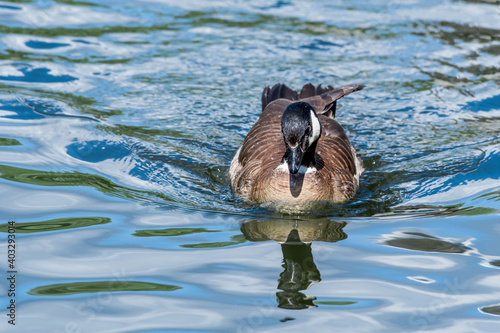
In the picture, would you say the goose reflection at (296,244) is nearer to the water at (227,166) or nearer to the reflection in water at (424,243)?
the water at (227,166)

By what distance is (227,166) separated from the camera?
10.9 metres

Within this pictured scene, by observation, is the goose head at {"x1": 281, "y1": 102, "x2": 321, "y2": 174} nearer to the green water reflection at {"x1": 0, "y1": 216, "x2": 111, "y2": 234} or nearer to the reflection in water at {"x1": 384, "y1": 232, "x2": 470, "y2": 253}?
the reflection in water at {"x1": 384, "y1": 232, "x2": 470, "y2": 253}

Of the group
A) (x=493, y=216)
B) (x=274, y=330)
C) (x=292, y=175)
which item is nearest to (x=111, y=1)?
(x=292, y=175)

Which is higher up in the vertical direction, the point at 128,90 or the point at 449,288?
the point at 128,90

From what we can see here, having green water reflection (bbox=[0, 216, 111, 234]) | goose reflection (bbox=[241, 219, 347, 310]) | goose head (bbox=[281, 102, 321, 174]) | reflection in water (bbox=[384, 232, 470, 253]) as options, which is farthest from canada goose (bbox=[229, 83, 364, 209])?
green water reflection (bbox=[0, 216, 111, 234])

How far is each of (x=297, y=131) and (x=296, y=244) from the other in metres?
1.36

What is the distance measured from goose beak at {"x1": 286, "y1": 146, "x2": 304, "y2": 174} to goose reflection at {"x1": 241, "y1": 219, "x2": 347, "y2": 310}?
0.76 meters

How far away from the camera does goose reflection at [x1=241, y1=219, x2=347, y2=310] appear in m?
6.90

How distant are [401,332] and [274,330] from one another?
1.15 meters

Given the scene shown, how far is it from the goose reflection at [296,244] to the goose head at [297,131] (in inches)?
30.0

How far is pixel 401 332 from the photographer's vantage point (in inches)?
246

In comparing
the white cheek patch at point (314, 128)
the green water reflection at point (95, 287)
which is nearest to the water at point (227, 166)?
the green water reflection at point (95, 287)

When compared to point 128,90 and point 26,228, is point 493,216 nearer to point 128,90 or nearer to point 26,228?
point 26,228

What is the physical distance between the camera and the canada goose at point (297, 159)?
28.0 feet
